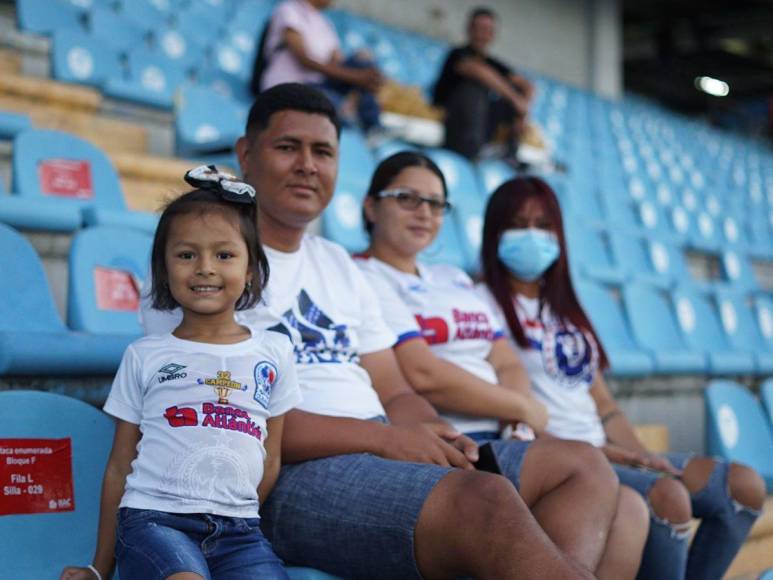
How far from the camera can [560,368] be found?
2312 millimetres

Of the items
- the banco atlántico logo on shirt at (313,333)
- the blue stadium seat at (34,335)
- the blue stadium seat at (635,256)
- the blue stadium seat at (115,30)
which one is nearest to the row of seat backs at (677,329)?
the blue stadium seat at (635,256)

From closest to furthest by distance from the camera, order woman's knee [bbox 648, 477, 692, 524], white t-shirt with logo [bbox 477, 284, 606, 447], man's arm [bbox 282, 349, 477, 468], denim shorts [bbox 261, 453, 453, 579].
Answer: denim shorts [bbox 261, 453, 453, 579] < man's arm [bbox 282, 349, 477, 468] < woman's knee [bbox 648, 477, 692, 524] < white t-shirt with logo [bbox 477, 284, 606, 447]

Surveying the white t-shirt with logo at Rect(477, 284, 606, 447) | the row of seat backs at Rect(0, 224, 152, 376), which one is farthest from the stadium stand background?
the white t-shirt with logo at Rect(477, 284, 606, 447)

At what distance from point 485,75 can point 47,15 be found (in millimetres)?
2355

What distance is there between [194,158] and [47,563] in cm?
267

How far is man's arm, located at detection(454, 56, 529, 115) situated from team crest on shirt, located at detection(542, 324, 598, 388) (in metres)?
2.49

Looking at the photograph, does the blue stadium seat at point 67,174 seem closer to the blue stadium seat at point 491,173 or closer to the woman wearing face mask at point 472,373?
the woman wearing face mask at point 472,373

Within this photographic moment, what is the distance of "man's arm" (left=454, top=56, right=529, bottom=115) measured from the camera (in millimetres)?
4574

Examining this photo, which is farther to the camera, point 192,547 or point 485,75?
point 485,75

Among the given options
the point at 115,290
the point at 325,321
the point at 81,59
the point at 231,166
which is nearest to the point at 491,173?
the point at 231,166

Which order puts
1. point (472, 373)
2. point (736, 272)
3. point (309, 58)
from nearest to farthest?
point (472, 373) < point (309, 58) < point (736, 272)

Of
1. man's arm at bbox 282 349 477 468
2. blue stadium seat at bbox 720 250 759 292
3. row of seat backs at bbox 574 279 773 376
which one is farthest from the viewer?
blue stadium seat at bbox 720 250 759 292

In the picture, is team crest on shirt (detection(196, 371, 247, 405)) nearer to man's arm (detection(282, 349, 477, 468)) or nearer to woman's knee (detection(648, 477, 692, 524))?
man's arm (detection(282, 349, 477, 468))

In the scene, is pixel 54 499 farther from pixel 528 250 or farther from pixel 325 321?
pixel 528 250
